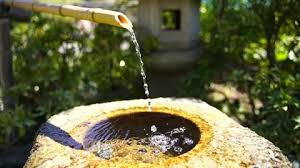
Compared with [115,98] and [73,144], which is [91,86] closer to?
[115,98]

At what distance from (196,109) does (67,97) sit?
1.87 meters

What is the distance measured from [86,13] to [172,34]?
2273 mm

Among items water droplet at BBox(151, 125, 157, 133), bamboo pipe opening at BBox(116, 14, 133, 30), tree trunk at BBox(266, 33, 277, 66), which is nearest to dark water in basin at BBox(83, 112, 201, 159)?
water droplet at BBox(151, 125, 157, 133)

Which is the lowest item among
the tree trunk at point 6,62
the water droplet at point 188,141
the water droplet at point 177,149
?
the water droplet at point 177,149

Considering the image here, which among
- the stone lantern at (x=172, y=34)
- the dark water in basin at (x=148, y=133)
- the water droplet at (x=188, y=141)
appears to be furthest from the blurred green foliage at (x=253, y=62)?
the water droplet at (x=188, y=141)

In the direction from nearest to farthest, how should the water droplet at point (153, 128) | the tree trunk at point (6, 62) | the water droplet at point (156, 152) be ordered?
the water droplet at point (156, 152), the water droplet at point (153, 128), the tree trunk at point (6, 62)

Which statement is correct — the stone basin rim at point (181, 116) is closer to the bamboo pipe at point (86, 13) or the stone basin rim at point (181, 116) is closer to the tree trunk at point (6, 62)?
the bamboo pipe at point (86, 13)

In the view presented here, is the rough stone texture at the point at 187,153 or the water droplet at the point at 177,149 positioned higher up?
the rough stone texture at the point at 187,153

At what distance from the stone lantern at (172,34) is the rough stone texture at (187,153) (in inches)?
68.9

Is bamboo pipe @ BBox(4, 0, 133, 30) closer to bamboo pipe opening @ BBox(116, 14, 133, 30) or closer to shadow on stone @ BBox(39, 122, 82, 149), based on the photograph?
bamboo pipe opening @ BBox(116, 14, 133, 30)

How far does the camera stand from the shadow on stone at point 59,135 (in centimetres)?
284

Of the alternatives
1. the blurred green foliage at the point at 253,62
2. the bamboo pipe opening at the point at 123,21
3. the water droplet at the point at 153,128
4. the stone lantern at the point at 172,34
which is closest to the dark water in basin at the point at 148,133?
the water droplet at the point at 153,128

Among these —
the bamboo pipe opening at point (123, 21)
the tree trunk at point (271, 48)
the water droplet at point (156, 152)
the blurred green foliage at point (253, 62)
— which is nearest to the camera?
the bamboo pipe opening at point (123, 21)

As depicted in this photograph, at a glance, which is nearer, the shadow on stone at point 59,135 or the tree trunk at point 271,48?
the shadow on stone at point 59,135
